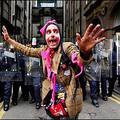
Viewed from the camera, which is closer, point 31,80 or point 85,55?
point 85,55

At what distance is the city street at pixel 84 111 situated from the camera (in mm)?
8891

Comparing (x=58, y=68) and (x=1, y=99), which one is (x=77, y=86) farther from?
(x=1, y=99)

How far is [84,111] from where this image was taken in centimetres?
961

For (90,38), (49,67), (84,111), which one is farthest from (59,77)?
(84,111)

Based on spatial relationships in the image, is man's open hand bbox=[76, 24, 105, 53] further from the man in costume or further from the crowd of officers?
the crowd of officers

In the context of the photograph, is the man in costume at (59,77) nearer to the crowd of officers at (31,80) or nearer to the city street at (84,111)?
the city street at (84,111)

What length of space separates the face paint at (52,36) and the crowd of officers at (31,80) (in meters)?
5.47

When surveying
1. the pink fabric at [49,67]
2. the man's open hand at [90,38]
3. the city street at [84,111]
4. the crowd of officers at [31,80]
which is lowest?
the city street at [84,111]

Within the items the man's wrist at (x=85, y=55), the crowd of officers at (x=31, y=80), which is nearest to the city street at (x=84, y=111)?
the crowd of officers at (x=31, y=80)

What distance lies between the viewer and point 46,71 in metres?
4.04

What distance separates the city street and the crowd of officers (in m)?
0.20

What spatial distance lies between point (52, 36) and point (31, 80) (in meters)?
6.86

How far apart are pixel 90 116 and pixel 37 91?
174 cm

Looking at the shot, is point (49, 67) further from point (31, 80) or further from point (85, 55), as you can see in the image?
point (31, 80)
